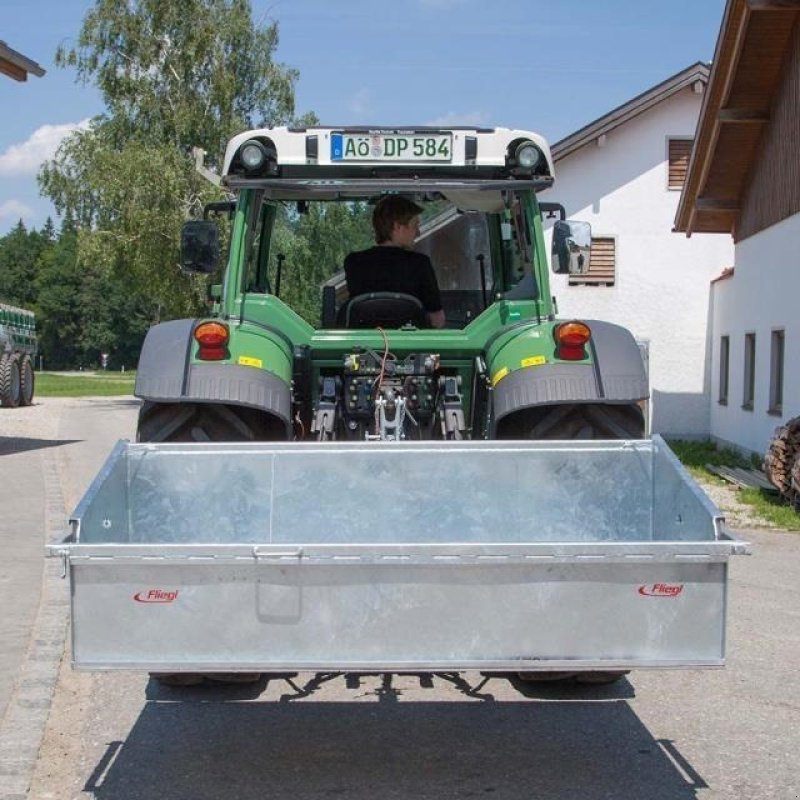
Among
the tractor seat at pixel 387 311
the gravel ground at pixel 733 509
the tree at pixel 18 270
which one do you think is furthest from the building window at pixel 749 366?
the tree at pixel 18 270

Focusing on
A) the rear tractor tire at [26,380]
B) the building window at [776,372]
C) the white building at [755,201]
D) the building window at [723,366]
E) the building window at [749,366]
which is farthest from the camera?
the rear tractor tire at [26,380]

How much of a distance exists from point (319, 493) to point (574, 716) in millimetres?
1651

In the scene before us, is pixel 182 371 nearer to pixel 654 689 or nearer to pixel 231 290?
pixel 231 290

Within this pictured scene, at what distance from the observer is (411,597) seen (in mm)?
4305

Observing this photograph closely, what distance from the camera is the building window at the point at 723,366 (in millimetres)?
24719

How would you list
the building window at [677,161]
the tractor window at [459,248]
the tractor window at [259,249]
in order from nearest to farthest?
the tractor window at [259,249] → the tractor window at [459,248] → the building window at [677,161]

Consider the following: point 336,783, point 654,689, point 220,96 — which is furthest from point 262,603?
point 220,96

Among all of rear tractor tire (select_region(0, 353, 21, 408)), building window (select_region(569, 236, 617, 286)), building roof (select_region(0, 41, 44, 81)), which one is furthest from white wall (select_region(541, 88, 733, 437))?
rear tractor tire (select_region(0, 353, 21, 408))

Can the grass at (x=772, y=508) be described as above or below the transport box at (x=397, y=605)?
below

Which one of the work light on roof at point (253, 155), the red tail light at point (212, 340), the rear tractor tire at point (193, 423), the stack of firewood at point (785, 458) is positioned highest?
the work light on roof at point (253, 155)

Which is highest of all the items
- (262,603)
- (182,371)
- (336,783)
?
(182,371)

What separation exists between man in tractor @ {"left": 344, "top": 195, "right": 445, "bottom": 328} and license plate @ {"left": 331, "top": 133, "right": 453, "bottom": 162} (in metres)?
0.39

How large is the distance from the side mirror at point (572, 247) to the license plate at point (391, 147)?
69 centimetres

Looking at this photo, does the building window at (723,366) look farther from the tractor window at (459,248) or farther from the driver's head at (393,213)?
the driver's head at (393,213)
